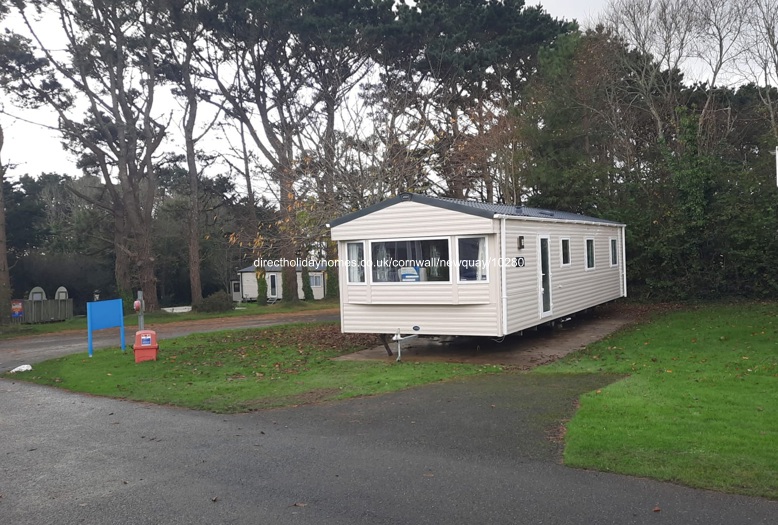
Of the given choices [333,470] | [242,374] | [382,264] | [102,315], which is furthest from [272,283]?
[333,470]

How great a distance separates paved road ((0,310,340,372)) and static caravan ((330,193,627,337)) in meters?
6.98

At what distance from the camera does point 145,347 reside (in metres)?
12.6

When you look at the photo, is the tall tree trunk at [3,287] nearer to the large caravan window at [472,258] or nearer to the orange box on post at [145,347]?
the orange box on post at [145,347]

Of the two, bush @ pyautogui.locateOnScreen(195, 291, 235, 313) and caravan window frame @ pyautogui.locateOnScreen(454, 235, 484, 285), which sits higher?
caravan window frame @ pyautogui.locateOnScreen(454, 235, 484, 285)

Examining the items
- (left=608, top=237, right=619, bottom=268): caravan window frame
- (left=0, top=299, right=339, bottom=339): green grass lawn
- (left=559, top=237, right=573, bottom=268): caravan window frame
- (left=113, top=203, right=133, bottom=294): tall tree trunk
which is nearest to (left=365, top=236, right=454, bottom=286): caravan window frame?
(left=559, top=237, right=573, bottom=268): caravan window frame

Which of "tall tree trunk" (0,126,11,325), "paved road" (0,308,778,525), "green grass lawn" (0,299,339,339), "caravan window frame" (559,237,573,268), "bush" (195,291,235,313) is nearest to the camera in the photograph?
"paved road" (0,308,778,525)

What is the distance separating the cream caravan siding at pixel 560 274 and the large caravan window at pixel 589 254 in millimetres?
127

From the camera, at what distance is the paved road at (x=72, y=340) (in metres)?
14.8

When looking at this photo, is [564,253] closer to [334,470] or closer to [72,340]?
[334,470]

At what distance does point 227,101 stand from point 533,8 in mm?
12463

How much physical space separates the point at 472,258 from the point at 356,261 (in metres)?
2.27

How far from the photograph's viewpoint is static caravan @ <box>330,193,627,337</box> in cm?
1145

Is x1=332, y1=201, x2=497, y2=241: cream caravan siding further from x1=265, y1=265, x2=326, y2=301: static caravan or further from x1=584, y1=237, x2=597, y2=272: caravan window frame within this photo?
x1=265, y1=265, x2=326, y2=301: static caravan

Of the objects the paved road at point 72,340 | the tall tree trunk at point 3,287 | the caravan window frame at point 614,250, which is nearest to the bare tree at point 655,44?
the caravan window frame at point 614,250
